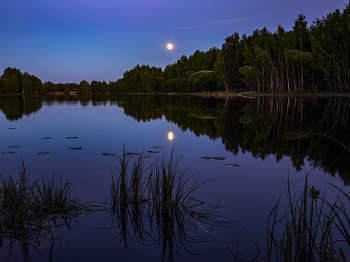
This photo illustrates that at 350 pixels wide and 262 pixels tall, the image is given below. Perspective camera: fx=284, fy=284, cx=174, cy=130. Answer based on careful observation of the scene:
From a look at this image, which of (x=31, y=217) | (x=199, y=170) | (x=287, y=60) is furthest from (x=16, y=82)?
(x=31, y=217)

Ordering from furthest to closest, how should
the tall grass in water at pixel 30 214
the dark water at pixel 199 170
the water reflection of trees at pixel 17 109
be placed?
the water reflection of trees at pixel 17 109, the tall grass in water at pixel 30 214, the dark water at pixel 199 170

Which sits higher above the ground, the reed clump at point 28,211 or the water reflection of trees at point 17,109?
the water reflection of trees at point 17,109

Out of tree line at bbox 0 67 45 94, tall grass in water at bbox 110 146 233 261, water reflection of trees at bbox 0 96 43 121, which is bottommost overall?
tall grass in water at bbox 110 146 233 261

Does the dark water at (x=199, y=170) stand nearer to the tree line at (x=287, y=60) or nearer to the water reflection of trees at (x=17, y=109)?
the water reflection of trees at (x=17, y=109)

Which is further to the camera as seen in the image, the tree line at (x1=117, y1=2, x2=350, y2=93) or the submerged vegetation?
the tree line at (x1=117, y1=2, x2=350, y2=93)

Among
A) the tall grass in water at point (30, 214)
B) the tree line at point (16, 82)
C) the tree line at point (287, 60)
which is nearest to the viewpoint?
the tall grass in water at point (30, 214)

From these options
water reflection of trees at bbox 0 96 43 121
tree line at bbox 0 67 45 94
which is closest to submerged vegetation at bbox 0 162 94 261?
water reflection of trees at bbox 0 96 43 121

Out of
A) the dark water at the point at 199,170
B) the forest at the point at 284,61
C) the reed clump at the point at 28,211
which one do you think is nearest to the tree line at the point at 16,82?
the forest at the point at 284,61

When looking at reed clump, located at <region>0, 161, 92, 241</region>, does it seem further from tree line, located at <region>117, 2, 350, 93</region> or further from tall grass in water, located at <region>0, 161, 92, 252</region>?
tree line, located at <region>117, 2, 350, 93</region>

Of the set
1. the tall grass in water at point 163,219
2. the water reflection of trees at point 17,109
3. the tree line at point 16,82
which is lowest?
the tall grass in water at point 163,219

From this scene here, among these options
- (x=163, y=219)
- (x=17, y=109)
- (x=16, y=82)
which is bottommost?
(x=163, y=219)

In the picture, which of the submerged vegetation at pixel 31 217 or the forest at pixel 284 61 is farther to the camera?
the forest at pixel 284 61

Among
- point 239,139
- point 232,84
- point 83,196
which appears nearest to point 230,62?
point 232,84

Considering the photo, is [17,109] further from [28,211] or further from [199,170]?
[28,211]
